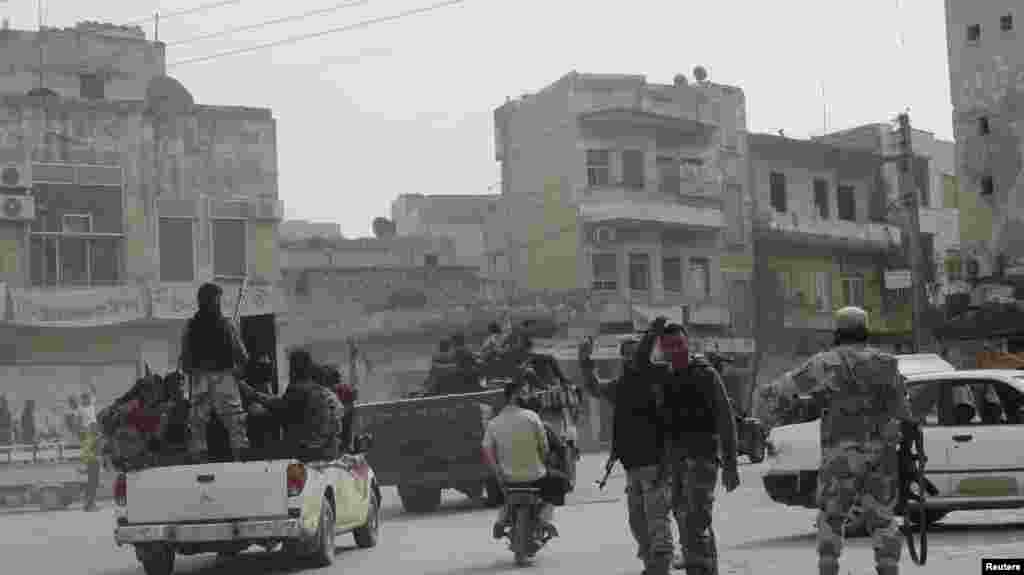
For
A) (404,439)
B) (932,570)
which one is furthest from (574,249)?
(932,570)

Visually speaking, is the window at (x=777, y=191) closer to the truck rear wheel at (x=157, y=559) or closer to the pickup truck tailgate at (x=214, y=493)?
the truck rear wheel at (x=157, y=559)

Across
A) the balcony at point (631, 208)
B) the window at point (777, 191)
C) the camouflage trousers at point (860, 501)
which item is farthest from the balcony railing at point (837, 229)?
the camouflage trousers at point (860, 501)

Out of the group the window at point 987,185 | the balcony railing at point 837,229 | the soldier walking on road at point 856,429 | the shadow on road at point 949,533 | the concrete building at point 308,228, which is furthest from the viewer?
the concrete building at point 308,228

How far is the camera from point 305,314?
2101 inches

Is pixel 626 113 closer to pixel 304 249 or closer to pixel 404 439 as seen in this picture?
pixel 304 249

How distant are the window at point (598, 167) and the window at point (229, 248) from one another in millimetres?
12699

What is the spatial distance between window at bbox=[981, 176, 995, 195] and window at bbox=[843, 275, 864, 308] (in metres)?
7.98

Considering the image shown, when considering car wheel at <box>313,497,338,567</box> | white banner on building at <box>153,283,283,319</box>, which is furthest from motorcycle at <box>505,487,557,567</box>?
white banner on building at <box>153,283,283,319</box>

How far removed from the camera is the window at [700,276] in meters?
53.8

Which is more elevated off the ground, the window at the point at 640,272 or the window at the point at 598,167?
the window at the point at 598,167

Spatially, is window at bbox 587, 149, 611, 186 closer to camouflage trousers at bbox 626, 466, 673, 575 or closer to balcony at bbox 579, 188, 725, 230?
balcony at bbox 579, 188, 725, 230

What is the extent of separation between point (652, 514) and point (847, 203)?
50661 mm

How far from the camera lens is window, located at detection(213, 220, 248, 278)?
142 feet

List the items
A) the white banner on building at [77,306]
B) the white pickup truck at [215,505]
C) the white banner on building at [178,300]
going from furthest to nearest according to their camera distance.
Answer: the white banner on building at [178,300] → the white banner on building at [77,306] → the white pickup truck at [215,505]
